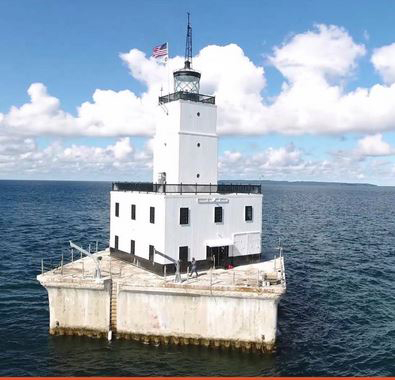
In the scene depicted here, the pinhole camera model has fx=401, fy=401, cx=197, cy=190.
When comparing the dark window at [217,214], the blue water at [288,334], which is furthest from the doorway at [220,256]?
the blue water at [288,334]

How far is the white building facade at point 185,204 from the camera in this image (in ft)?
101

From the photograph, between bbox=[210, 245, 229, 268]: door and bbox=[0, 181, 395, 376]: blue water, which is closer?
bbox=[0, 181, 395, 376]: blue water

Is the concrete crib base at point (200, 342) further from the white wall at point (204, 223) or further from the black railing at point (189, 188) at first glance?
the black railing at point (189, 188)

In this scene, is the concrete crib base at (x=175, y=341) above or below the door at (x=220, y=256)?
below

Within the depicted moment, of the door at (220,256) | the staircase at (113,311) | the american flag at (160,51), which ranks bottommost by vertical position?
the staircase at (113,311)

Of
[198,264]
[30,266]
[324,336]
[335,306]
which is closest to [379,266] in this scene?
[335,306]

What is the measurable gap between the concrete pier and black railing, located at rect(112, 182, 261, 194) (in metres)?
7.15

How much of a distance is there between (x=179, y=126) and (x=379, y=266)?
31.1 meters

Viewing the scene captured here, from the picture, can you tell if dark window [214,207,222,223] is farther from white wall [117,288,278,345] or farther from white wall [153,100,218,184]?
white wall [117,288,278,345]

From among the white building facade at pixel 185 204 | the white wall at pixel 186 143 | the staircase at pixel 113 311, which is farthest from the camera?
the white wall at pixel 186 143

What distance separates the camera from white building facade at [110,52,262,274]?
30.8 m

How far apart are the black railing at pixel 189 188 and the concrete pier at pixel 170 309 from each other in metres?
7.15

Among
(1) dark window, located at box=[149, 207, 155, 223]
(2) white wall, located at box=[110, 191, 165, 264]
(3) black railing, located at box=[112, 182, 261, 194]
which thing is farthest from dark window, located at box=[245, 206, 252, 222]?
(1) dark window, located at box=[149, 207, 155, 223]

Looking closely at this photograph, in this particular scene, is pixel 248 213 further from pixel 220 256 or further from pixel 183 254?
pixel 183 254
